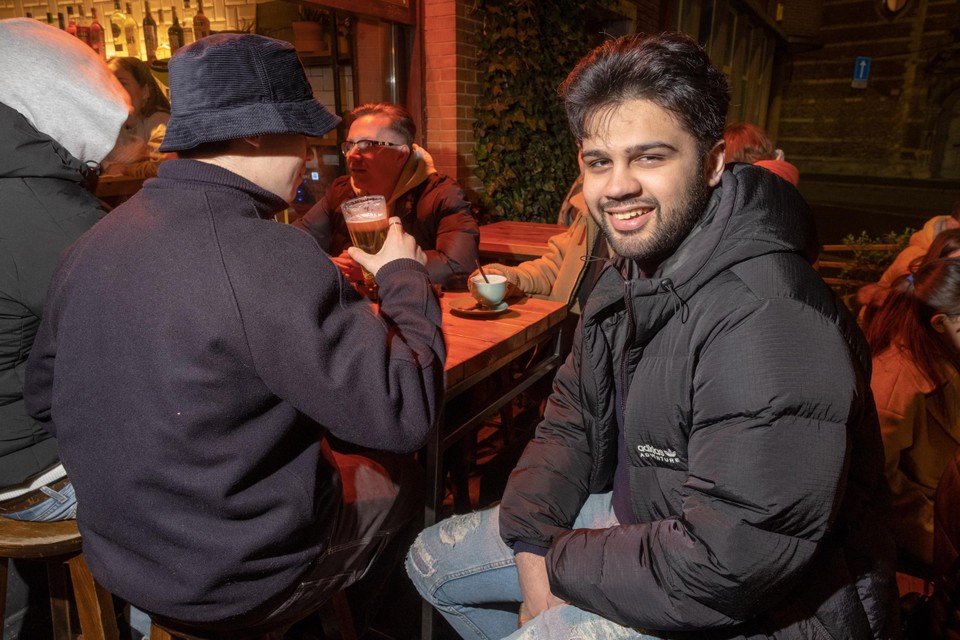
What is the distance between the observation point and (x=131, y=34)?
184 inches

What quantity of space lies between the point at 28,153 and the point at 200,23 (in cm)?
366

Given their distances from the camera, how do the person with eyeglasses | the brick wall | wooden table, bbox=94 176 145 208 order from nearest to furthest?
the person with eyeglasses
wooden table, bbox=94 176 145 208
the brick wall

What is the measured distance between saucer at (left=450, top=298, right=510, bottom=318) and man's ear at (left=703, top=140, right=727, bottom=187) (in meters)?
0.93

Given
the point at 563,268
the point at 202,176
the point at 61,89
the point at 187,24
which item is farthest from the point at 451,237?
the point at 187,24

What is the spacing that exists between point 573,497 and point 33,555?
4.41 feet

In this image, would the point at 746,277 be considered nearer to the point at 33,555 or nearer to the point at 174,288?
the point at 174,288

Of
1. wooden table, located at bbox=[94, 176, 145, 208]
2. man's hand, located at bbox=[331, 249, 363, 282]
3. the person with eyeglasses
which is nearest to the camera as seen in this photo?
man's hand, located at bbox=[331, 249, 363, 282]

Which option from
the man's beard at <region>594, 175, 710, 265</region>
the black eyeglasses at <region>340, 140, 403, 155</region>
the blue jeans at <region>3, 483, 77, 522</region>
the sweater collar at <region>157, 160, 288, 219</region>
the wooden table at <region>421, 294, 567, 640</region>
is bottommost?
the blue jeans at <region>3, 483, 77, 522</region>

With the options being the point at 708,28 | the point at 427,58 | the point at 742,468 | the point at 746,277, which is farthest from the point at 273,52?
the point at 708,28

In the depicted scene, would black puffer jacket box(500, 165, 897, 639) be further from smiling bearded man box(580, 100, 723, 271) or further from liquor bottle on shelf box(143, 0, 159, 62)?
liquor bottle on shelf box(143, 0, 159, 62)

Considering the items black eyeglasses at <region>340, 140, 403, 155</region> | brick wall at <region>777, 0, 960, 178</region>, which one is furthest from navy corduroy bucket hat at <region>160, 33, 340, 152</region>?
brick wall at <region>777, 0, 960, 178</region>

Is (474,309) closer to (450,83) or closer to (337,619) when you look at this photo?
(337,619)

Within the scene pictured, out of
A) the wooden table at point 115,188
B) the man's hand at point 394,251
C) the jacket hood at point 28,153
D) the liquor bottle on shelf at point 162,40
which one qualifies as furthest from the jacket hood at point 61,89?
the liquor bottle on shelf at point 162,40

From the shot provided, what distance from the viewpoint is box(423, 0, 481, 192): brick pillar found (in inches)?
173
